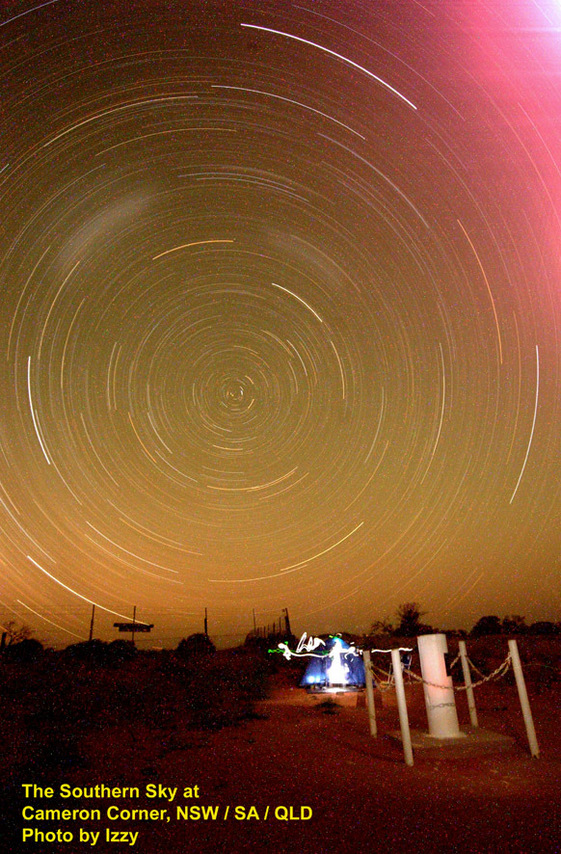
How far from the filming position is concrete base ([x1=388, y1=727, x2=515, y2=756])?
9367 mm

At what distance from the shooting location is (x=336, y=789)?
7.46 m

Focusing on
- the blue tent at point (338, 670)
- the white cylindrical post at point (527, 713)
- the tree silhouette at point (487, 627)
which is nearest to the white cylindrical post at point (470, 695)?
the white cylindrical post at point (527, 713)

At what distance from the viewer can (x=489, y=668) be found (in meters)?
26.9

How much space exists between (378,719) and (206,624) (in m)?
47.3

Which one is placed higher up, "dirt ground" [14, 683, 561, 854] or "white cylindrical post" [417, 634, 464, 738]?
"white cylindrical post" [417, 634, 464, 738]

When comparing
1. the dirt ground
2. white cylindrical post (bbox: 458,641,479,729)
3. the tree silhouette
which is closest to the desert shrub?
the tree silhouette

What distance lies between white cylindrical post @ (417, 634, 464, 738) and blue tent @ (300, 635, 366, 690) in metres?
13.6

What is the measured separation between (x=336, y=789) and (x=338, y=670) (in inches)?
682

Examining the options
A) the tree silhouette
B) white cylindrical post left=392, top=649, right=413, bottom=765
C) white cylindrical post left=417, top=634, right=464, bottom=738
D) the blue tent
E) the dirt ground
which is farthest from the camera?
the tree silhouette

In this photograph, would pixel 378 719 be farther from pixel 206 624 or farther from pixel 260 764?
pixel 206 624

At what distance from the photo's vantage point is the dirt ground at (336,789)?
5637 millimetres

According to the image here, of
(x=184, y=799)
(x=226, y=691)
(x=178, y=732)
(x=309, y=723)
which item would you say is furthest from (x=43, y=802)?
(x=226, y=691)

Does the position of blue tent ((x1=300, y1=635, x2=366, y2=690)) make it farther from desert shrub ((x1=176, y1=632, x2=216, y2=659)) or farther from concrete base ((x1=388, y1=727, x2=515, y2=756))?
desert shrub ((x1=176, y1=632, x2=216, y2=659))

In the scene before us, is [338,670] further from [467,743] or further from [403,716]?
[403,716]
